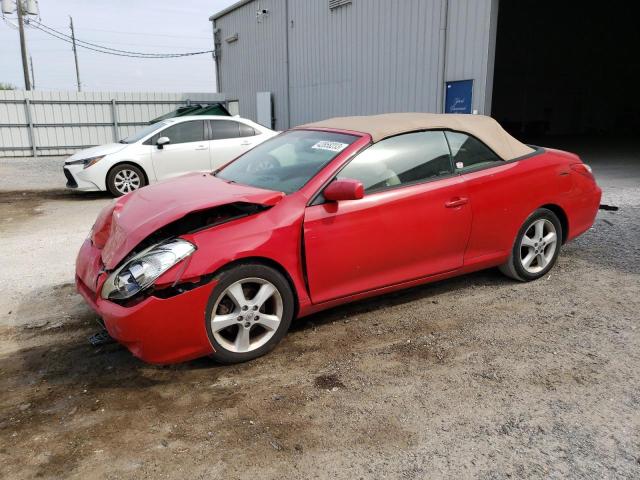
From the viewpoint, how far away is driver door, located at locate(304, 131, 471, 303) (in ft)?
11.5

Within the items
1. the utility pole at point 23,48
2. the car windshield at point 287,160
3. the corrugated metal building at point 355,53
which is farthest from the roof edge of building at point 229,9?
the car windshield at point 287,160

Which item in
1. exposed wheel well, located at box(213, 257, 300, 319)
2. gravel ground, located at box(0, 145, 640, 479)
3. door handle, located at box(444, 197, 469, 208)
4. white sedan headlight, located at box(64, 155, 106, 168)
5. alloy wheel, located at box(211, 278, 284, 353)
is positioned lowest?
gravel ground, located at box(0, 145, 640, 479)

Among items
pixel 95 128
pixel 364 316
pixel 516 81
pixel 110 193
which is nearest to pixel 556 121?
pixel 516 81

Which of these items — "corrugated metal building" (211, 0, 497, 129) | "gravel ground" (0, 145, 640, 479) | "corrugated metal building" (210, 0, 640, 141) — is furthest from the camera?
"corrugated metal building" (210, 0, 640, 141)

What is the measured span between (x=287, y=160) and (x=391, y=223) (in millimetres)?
995

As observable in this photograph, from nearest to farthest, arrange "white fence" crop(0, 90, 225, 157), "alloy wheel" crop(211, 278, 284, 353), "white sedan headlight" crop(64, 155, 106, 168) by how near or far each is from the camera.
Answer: "alloy wheel" crop(211, 278, 284, 353) → "white sedan headlight" crop(64, 155, 106, 168) → "white fence" crop(0, 90, 225, 157)

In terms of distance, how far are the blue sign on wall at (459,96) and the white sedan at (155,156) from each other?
475 centimetres

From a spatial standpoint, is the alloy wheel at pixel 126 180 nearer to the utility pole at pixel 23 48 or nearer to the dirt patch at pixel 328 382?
the dirt patch at pixel 328 382

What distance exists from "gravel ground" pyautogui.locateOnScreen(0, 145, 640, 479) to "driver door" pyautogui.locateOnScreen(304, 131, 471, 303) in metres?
0.43

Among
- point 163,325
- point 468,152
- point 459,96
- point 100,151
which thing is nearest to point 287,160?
point 468,152

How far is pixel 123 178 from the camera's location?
31.9 ft

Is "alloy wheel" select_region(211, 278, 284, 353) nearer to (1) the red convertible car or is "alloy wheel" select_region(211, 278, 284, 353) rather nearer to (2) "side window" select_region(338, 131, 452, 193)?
(1) the red convertible car

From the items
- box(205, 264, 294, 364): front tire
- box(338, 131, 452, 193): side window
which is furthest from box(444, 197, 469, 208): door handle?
box(205, 264, 294, 364): front tire

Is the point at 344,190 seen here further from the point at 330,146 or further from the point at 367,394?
the point at 367,394
